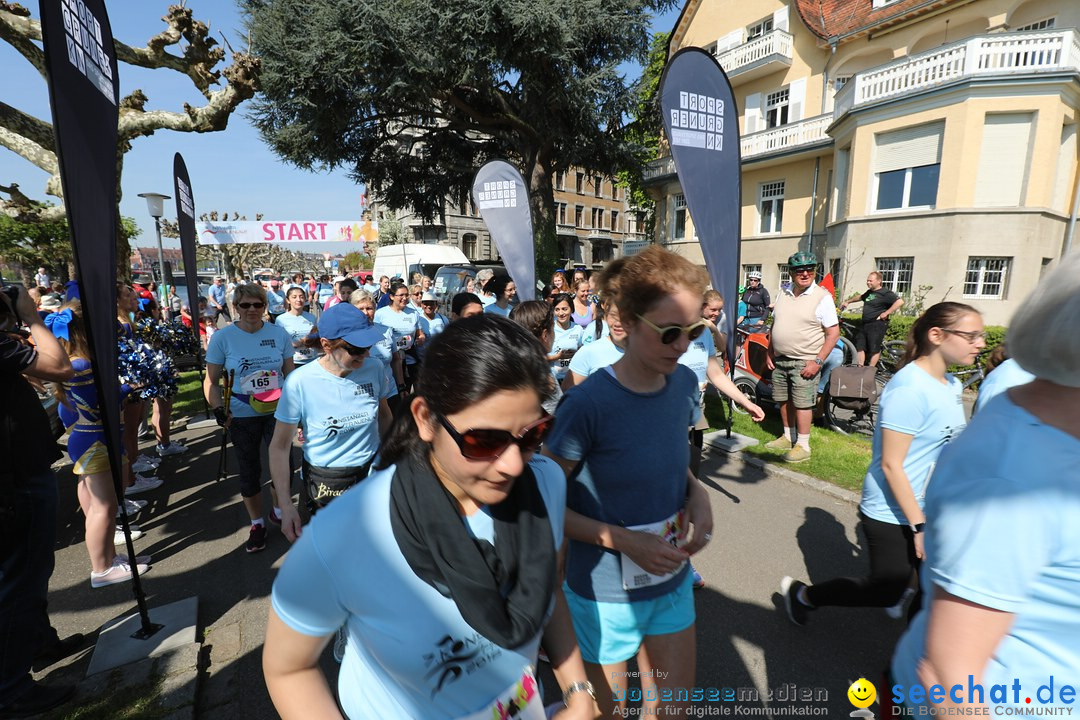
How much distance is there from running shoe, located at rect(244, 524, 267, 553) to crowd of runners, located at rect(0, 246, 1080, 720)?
77 centimetres

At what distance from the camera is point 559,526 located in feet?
4.58

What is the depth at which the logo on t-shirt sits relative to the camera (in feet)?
3.63

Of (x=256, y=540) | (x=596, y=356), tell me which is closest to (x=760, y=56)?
(x=596, y=356)

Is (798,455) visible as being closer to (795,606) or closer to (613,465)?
(795,606)

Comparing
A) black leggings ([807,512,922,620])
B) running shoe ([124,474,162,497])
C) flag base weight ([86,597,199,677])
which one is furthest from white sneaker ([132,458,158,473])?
black leggings ([807,512,922,620])

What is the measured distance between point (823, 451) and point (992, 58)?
15.4 metres

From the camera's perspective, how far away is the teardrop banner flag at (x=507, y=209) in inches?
321

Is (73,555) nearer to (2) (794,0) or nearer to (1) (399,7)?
(1) (399,7)

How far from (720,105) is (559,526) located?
17.1 ft

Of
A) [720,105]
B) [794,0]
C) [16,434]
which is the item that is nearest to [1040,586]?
[16,434]

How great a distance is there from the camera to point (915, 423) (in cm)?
230

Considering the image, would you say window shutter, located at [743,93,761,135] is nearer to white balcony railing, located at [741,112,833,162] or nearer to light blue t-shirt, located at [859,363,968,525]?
white balcony railing, located at [741,112,833,162]

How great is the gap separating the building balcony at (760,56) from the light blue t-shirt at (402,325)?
19.6m

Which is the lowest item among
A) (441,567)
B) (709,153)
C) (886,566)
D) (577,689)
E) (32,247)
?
(886,566)
